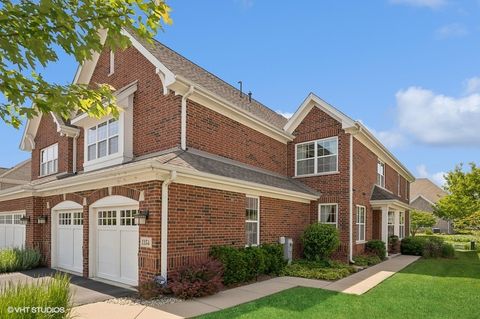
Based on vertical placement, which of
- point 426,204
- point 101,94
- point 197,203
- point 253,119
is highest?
point 253,119

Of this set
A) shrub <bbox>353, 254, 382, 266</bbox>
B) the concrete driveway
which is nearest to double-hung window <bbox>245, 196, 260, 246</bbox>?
the concrete driveway

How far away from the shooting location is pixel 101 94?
590cm

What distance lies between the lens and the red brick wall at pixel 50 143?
54.3ft

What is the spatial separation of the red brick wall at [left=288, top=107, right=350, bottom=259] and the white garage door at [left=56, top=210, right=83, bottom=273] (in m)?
9.96

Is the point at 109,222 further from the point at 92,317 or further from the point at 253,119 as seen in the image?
the point at 253,119

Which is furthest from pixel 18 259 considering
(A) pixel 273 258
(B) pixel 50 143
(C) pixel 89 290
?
(A) pixel 273 258

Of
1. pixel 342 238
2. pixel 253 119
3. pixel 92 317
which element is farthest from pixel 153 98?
pixel 342 238

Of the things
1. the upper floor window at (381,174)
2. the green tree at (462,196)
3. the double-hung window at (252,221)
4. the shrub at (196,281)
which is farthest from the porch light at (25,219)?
the green tree at (462,196)

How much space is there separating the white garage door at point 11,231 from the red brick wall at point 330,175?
42.1 ft

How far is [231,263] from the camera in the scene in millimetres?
10633

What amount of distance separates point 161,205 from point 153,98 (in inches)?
193

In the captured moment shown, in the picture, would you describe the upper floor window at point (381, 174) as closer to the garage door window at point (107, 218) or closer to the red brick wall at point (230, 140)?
the red brick wall at point (230, 140)

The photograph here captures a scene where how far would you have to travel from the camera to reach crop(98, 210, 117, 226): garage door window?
11.1m

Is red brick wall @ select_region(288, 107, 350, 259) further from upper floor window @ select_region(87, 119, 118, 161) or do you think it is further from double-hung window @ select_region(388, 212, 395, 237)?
upper floor window @ select_region(87, 119, 118, 161)
